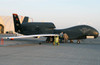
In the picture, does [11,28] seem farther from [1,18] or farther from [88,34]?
[88,34]

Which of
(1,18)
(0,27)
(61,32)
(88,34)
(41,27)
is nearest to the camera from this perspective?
(88,34)

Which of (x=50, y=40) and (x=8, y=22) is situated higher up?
(x=8, y=22)

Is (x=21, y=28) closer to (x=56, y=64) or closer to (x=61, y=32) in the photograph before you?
(x=61, y=32)

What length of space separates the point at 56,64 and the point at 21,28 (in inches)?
853

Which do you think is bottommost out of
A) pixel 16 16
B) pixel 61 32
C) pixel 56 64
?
pixel 56 64

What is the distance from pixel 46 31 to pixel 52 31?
44.9 inches

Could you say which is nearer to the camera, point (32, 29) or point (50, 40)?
point (50, 40)

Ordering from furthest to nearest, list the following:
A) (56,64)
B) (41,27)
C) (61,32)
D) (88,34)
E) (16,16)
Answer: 1. (16,16)
2. (41,27)
3. (61,32)
4. (88,34)
5. (56,64)

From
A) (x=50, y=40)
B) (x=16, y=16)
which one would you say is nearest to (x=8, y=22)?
(x=16, y=16)

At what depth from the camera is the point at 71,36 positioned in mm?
24469

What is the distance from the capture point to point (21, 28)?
28484 mm

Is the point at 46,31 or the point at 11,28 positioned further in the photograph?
the point at 11,28

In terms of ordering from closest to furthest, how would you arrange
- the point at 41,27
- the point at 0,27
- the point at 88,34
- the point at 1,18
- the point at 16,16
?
1. the point at 88,34
2. the point at 41,27
3. the point at 16,16
4. the point at 1,18
5. the point at 0,27

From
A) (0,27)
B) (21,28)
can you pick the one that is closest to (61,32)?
(21,28)
